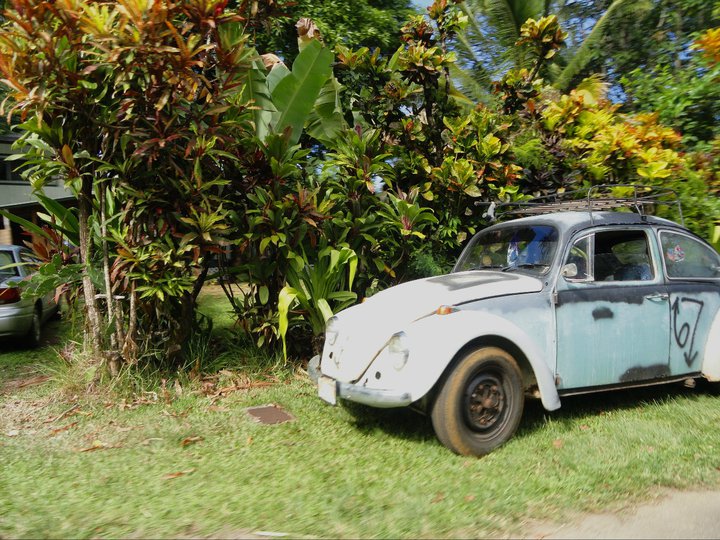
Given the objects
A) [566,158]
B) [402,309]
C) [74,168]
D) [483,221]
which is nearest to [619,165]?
[566,158]

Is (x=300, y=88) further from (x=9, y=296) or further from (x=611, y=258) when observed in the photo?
(x=9, y=296)

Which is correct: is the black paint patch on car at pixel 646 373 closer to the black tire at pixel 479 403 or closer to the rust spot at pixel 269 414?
the black tire at pixel 479 403

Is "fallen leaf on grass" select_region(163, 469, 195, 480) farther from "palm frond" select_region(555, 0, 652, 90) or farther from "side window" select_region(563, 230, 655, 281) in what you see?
"palm frond" select_region(555, 0, 652, 90)

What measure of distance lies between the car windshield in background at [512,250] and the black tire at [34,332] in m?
6.27

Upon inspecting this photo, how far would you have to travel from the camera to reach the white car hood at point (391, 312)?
4.45 meters

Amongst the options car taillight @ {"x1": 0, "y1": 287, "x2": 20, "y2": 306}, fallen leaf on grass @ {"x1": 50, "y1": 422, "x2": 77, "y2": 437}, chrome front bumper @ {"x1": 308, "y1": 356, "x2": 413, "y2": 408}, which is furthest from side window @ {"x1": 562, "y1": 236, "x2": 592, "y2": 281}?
car taillight @ {"x1": 0, "y1": 287, "x2": 20, "y2": 306}

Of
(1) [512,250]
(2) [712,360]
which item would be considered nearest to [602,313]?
(1) [512,250]

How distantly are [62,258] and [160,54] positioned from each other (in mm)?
2353

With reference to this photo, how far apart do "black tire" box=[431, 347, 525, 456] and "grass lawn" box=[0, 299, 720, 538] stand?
129 millimetres

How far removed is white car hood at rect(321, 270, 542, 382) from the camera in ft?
14.6

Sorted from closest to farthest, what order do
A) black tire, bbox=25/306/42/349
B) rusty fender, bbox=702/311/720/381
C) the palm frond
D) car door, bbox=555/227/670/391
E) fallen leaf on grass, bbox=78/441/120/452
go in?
fallen leaf on grass, bbox=78/441/120/452 < car door, bbox=555/227/670/391 < rusty fender, bbox=702/311/720/381 < black tire, bbox=25/306/42/349 < the palm frond

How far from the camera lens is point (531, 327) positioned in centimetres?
459

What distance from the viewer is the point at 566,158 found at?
8.16 meters

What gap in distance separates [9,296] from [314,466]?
604cm
